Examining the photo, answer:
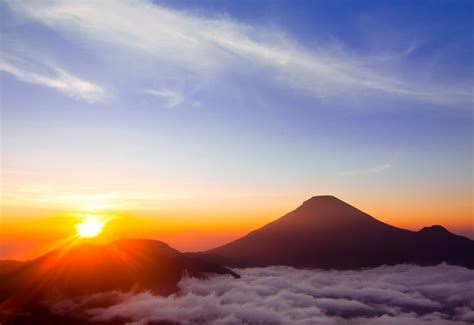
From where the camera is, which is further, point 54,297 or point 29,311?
point 54,297

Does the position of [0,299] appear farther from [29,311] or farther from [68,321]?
[68,321]

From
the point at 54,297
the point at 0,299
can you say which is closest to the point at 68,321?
the point at 54,297

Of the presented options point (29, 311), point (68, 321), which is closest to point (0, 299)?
point (29, 311)

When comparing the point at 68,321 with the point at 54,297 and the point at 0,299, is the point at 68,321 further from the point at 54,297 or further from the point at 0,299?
the point at 0,299
